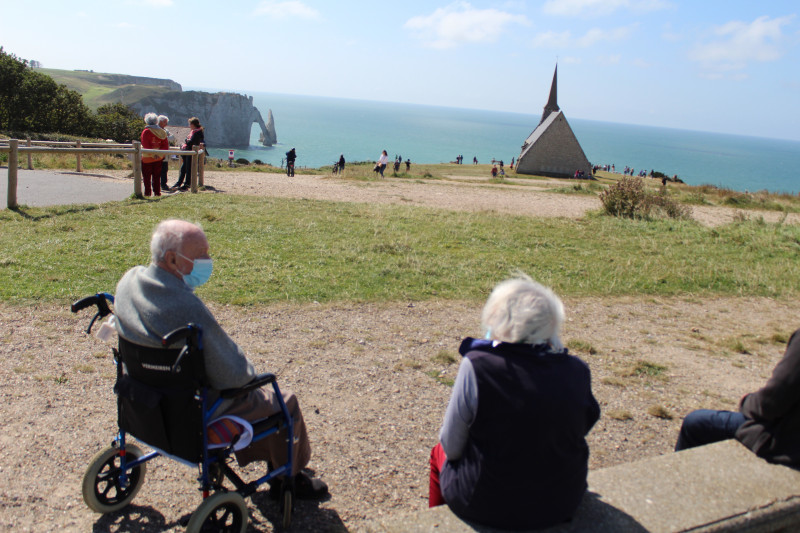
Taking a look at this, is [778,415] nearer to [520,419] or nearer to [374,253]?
[520,419]

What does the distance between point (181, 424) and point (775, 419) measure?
302 cm

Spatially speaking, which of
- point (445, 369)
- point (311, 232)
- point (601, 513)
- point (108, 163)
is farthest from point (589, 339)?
point (108, 163)

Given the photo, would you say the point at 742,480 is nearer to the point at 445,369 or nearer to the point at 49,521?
the point at 445,369

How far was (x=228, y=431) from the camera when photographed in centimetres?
284

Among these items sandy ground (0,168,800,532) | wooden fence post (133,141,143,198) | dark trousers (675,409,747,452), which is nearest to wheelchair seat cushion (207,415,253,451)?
sandy ground (0,168,800,532)

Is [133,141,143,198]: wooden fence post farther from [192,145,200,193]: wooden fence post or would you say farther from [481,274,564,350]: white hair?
[481,274,564,350]: white hair

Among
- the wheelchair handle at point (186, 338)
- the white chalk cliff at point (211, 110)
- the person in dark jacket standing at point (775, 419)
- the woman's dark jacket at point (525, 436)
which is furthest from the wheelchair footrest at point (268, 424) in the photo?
the white chalk cliff at point (211, 110)

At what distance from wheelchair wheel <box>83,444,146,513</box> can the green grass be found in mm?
3539

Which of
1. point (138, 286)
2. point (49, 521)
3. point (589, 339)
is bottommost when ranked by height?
point (49, 521)

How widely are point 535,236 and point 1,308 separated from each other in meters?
9.45

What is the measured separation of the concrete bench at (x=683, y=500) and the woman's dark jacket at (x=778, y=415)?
0.21 feet

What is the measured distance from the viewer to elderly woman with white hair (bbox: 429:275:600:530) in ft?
7.48

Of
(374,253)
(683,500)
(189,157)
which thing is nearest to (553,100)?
(189,157)

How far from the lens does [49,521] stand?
3035 millimetres
